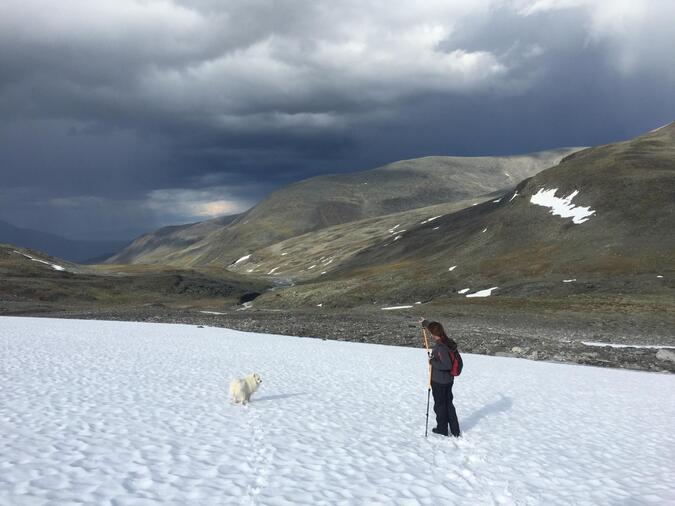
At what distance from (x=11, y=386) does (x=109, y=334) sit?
84.9 ft

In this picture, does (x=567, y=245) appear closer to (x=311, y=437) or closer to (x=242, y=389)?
(x=242, y=389)

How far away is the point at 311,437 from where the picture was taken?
14.9 m

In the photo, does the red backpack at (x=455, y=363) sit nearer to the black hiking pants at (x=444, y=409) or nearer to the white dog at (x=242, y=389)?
the black hiking pants at (x=444, y=409)

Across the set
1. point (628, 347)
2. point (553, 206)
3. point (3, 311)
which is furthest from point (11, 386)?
point (553, 206)

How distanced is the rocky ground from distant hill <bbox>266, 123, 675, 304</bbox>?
59.1ft

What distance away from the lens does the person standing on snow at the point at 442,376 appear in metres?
15.3

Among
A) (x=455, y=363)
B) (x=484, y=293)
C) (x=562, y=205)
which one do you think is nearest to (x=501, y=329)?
(x=484, y=293)

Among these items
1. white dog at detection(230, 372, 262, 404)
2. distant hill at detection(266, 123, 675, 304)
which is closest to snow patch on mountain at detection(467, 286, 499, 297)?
distant hill at detection(266, 123, 675, 304)

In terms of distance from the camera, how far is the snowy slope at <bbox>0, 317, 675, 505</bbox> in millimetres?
10750

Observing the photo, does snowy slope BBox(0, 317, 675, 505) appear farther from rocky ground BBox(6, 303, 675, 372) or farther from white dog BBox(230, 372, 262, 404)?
rocky ground BBox(6, 303, 675, 372)

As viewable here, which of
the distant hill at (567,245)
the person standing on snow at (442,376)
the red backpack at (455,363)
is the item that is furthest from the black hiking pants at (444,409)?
the distant hill at (567,245)

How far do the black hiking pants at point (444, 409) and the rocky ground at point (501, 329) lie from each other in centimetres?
2505

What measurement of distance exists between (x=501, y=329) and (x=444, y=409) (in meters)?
41.1

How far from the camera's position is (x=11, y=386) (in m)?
18.6
